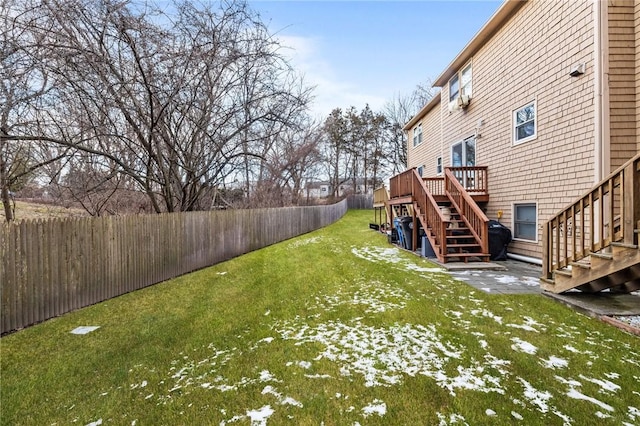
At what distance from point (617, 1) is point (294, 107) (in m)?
6.32

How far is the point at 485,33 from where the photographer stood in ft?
27.0

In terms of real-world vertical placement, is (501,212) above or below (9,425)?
above

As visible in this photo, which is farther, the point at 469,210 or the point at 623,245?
the point at 469,210

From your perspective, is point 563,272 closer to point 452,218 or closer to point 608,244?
point 608,244

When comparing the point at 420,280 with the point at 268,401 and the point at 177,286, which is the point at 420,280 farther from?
the point at 177,286

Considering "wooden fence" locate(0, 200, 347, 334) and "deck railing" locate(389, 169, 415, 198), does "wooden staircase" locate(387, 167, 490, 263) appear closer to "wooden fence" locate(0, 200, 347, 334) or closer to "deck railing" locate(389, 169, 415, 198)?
"deck railing" locate(389, 169, 415, 198)

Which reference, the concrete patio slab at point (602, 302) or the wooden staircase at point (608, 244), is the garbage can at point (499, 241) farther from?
the concrete patio slab at point (602, 302)

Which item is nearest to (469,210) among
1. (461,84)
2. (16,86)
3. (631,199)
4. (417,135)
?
(631,199)

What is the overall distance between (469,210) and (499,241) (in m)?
1.00

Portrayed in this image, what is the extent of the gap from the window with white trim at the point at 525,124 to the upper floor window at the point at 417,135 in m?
7.41

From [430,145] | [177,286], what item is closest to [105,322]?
[177,286]

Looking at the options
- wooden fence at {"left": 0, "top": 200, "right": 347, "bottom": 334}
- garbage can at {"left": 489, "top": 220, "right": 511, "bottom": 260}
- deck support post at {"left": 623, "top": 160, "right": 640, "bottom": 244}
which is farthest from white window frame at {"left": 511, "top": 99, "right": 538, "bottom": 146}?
wooden fence at {"left": 0, "top": 200, "right": 347, "bottom": 334}

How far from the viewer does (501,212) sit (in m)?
8.02

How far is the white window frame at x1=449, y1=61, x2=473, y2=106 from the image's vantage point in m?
9.36
